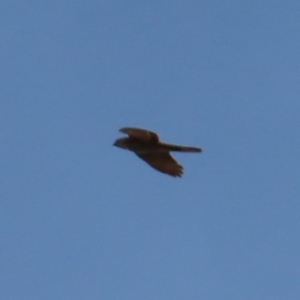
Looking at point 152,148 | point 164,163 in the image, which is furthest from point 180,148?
point 164,163

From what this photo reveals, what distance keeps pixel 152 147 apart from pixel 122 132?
1.29 m

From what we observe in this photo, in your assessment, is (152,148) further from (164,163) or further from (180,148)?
(164,163)

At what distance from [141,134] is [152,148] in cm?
91

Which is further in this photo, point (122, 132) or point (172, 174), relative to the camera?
point (172, 174)

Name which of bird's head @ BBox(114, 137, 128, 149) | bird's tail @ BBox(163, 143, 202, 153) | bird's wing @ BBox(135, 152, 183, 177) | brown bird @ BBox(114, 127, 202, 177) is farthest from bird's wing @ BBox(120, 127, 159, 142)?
bird's wing @ BBox(135, 152, 183, 177)

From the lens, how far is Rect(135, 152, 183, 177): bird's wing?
77.4 feet

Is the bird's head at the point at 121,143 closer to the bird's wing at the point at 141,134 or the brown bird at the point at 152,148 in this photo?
the brown bird at the point at 152,148

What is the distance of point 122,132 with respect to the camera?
2180cm

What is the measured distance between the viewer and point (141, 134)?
Result: 72.5 feet

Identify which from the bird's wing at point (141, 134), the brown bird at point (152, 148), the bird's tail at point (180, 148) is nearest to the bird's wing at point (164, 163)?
the brown bird at point (152, 148)

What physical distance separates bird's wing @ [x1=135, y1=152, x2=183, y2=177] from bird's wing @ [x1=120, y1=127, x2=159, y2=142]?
3.39 feet

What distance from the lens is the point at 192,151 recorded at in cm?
2280

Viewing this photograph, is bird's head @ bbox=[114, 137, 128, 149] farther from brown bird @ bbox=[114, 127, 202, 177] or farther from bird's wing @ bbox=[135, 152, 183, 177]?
bird's wing @ bbox=[135, 152, 183, 177]

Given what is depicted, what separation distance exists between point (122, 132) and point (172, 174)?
2459 mm
